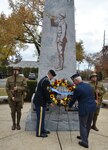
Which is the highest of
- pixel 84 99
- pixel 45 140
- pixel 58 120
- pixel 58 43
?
pixel 58 43

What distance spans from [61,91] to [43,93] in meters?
0.98

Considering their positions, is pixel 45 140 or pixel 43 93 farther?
pixel 43 93

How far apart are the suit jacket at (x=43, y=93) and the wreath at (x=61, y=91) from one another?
560mm

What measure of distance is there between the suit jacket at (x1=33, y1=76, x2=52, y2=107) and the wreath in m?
0.56

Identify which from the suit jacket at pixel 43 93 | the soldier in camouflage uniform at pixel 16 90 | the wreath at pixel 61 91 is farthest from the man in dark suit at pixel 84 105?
the soldier in camouflage uniform at pixel 16 90

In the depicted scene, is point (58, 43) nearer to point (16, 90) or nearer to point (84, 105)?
point (16, 90)

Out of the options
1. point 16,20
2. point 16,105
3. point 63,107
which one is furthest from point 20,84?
point 16,20

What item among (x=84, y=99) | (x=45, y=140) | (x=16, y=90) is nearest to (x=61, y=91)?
(x=16, y=90)

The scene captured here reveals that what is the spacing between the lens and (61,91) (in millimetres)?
8625

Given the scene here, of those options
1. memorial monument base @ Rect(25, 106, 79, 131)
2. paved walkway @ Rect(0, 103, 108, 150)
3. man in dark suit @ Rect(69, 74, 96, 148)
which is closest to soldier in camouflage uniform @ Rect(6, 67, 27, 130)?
memorial monument base @ Rect(25, 106, 79, 131)

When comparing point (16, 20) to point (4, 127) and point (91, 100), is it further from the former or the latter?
point (91, 100)

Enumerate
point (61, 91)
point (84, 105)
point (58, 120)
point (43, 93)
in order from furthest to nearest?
point (61, 91), point (58, 120), point (43, 93), point (84, 105)

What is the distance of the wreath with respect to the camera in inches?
330

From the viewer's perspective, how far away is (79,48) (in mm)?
34906
